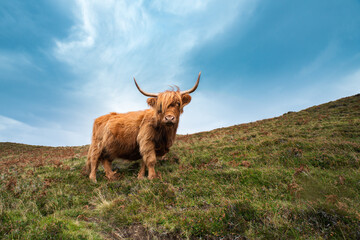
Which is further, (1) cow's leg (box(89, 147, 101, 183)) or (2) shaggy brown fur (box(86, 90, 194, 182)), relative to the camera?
(1) cow's leg (box(89, 147, 101, 183))

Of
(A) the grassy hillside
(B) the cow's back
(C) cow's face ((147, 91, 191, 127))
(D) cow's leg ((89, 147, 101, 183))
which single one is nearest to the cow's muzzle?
(C) cow's face ((147, 91, 191, 127))

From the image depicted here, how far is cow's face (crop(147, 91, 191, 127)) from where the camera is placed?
17.8 feet

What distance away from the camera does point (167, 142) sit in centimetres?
625

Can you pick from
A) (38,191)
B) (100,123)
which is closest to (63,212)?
(38,191)

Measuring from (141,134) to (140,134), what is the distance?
0.05m

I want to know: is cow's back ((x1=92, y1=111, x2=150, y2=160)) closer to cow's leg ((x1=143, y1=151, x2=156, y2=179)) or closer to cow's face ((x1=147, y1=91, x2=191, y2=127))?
cow's leg ((x1=143, y1=151, x2=156, y2=179))

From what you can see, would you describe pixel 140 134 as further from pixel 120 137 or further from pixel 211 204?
pixel 211 204

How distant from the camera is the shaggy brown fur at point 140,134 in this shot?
584 centimetres

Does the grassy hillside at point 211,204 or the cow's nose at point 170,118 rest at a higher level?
the cow's nose at point 170,118

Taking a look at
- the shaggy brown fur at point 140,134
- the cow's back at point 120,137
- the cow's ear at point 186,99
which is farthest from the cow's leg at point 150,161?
the cow's ear at point 186,99

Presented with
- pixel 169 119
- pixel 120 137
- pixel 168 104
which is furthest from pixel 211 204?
pixel 120 137

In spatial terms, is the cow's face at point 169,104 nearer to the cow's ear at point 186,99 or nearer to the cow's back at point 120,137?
the cow's ear at point 186,99

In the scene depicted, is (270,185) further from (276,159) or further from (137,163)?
(137,163)

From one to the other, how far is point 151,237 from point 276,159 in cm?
494
